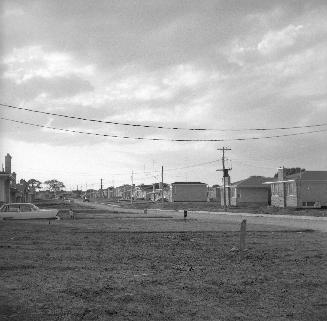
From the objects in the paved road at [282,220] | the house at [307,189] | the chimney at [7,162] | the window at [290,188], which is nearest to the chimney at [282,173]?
the house at [307,189]

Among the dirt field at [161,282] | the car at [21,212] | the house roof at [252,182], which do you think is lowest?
the dirt field at [161,282]

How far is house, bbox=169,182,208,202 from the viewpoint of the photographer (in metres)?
103

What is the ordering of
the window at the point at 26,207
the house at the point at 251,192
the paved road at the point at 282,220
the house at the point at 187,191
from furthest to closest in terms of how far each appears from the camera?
the house at the point at 187,191 < the house at the point at 251,192 < the window at the point at 26,207 < the paved road at the point at 282,220

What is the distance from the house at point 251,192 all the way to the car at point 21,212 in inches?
1845

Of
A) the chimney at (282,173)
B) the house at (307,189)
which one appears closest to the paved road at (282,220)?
the house at (307,189)

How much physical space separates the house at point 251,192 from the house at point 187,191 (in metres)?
26.4

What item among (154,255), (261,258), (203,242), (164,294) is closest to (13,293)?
(164,294)

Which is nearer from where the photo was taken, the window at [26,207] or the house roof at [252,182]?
the window at [26,207]

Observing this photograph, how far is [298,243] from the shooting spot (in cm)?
1773

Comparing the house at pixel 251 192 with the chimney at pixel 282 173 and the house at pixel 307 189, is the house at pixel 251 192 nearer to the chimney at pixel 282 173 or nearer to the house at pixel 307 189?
the chimney at pixel 282 173

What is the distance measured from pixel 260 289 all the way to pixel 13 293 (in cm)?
460

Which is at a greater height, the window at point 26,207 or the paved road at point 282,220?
the window at point 26,207

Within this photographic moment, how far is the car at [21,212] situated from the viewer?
31297 millimetres

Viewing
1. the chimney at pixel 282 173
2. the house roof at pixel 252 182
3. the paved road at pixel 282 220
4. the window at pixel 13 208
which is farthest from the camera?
the house roof at pixel 252 182
